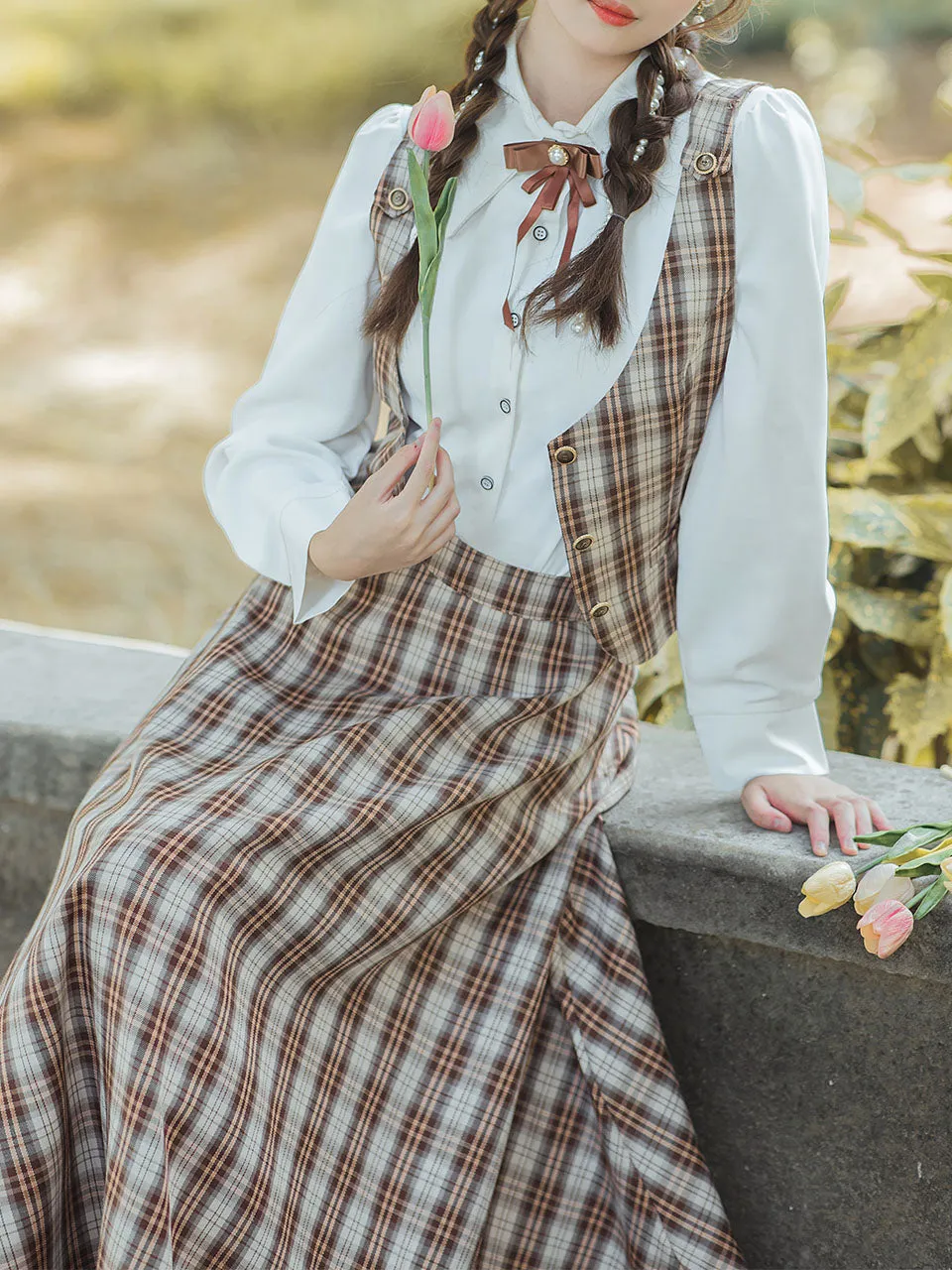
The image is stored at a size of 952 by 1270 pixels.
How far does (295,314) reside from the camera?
1.34 meters

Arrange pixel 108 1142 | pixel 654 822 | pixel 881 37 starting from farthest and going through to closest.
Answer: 1. pixel 881 37
2. pixel 654 822
3. pixel 108 1142

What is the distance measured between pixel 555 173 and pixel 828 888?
0.64 meters

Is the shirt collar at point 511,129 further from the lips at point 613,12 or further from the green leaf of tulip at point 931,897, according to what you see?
the green leaf of tulip at point 931,897

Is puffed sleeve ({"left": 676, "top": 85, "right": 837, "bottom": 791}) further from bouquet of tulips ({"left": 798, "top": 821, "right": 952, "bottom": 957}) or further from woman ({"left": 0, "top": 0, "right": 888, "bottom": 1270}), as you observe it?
bouquet of tulips ({"left": 798, "top": 821, "right": 952, "bottom": 957})

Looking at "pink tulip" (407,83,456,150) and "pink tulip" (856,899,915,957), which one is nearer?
"pink tulip" (407,83,456,150)

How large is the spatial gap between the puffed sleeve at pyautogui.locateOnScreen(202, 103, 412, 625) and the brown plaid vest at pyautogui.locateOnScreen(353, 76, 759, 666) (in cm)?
4

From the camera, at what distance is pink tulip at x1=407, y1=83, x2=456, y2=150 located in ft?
3.33

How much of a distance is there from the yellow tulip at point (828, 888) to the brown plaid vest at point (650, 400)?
264mm

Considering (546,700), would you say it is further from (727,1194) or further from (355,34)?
(355,34)

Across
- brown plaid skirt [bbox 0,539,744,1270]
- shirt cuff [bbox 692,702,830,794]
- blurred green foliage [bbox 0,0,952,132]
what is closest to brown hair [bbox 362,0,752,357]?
brown plaid skirt [bbox 0,539,744,1270]

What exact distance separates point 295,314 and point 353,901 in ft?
1.81

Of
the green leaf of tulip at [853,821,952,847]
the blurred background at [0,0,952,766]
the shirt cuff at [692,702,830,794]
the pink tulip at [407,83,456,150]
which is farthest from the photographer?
the blurred background at [0,0,952,766]

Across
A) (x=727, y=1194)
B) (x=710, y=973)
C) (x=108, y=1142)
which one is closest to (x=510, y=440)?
(x=710, y=973)

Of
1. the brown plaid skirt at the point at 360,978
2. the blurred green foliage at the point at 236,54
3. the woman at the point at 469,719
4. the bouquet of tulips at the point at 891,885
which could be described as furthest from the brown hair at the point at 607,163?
the blurred green foliage at the point at 236,54
